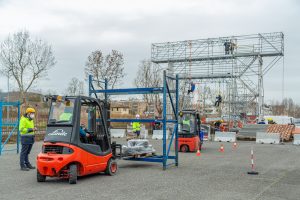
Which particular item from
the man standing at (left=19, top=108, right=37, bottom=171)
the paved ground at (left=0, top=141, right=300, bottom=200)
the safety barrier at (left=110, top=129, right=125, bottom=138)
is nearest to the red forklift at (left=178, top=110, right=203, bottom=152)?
the paved ground at (left=0, top=141, right=300, bottom=200)

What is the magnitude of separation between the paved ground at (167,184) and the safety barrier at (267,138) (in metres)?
15.0

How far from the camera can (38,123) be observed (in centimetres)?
2792

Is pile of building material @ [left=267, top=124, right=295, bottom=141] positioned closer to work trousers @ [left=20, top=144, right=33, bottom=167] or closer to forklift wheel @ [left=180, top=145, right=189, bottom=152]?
forklift wheel @ [left=180, top=145, right=189, bottom=152]

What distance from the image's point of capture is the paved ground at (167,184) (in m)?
8.80

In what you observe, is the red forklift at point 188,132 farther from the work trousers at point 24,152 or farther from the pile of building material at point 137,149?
the work trousers at point 24,152

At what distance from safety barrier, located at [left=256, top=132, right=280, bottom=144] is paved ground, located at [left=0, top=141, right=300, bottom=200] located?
49.1 ft

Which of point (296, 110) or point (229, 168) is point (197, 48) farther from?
point (296, 110)

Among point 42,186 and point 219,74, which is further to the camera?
point 219,74

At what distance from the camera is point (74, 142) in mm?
10070

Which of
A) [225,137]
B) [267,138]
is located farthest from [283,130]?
[225,137]

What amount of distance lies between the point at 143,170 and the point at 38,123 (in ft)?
55.5

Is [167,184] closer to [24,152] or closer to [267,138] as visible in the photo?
[24,152]

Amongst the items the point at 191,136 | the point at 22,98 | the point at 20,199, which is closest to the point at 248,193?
the point at 20,199

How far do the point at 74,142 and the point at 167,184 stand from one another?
9.19 feet
